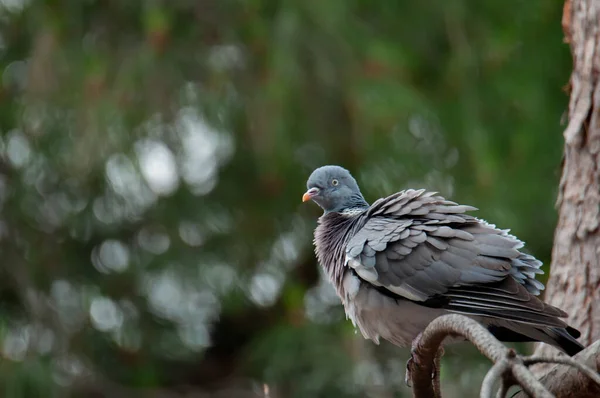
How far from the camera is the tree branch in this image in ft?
7.40

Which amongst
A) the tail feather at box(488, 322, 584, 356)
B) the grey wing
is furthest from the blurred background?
the tail feather at box(488, 322, 584, 356)

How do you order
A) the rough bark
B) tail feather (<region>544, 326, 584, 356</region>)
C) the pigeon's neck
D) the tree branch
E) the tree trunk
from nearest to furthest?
the tree branch < the rough bark < tail feather (<region>544, 326, 584, 356</region>) < the tree trunk < the pigeon's neck

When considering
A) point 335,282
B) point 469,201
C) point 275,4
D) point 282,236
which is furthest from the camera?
point 282,236

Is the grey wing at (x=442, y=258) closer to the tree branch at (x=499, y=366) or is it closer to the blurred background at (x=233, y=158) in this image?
the tree branch at (x=499, y=366)

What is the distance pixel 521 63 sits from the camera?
20.1 ft

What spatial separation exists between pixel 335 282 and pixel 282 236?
2.93 m

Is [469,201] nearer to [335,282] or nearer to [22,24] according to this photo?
[335,282]

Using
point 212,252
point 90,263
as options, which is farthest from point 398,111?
point 90,263

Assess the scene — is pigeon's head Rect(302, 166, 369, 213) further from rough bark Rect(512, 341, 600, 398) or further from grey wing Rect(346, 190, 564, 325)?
rough bark Rect(512, 341, 600, 398)

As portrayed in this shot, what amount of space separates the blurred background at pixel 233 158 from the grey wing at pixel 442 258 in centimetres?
221

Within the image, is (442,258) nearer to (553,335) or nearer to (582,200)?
(553,335)

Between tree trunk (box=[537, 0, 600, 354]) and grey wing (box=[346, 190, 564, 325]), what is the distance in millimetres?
596

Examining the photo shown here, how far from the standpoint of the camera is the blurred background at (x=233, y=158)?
19.7 feet

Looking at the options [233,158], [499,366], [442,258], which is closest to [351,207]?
[442,258]
